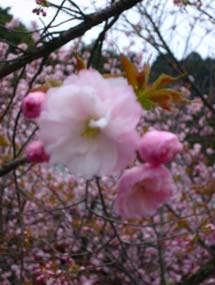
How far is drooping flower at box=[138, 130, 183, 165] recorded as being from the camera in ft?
2.54

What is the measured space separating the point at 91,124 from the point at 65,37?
90 centimetres

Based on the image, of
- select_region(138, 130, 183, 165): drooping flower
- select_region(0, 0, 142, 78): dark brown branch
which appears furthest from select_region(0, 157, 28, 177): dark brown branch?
select_region(138, 130, 183, 165): drooping flower

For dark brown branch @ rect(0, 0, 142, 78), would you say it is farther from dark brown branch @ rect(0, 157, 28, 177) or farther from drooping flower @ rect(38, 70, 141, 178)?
drooping flower @ rect(38, 70, 141, 178)

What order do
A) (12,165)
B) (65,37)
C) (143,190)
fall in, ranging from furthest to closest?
1. (65,37)
2. (12,165)
3. (143,190)

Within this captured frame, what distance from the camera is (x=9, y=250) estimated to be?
399cm

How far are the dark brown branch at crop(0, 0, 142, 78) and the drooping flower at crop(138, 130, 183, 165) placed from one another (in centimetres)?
78

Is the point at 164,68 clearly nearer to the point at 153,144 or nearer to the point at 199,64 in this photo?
the point at 199,64

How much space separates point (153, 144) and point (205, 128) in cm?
579

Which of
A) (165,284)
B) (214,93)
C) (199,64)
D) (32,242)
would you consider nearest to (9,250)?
(32,242)

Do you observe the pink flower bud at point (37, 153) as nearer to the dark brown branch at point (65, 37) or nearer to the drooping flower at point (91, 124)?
the drooping flower at point (91, 124)

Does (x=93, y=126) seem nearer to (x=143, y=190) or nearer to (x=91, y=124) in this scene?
(x=91, y=124)

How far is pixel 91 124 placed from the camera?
79cm

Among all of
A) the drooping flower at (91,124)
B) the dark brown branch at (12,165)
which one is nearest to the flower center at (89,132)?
the drooping flower at (91,124)

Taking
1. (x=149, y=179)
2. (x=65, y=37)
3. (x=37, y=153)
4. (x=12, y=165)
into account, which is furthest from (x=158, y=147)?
(x=65, y=37)
